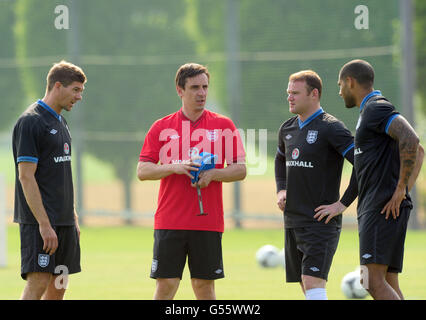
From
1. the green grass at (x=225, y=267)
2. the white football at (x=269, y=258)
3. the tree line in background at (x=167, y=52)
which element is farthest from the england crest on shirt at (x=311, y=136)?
the tree line in background at (x=167, y=52)

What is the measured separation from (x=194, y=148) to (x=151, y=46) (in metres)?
12.0

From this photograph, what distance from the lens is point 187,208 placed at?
6379 millimetres

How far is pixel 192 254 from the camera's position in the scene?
640 centimetres

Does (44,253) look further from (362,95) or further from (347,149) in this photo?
(362,95)

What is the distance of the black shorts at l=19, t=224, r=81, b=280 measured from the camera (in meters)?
6.11

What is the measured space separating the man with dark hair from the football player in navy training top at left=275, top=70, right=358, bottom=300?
49cm

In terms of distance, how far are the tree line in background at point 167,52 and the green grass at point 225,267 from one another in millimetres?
2631

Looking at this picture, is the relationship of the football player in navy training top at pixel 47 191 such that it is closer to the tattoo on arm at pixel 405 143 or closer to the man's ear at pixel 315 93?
the man's ear at pixel 315 93

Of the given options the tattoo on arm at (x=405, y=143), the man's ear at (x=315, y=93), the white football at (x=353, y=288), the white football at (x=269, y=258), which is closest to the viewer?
the tattoo on arm at (x=405, y=143)

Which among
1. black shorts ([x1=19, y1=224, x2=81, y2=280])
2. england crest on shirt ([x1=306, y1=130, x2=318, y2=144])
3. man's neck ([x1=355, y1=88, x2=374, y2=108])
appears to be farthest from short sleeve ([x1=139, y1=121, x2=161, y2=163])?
man's neck ([x1=355, y1=88, x2=374, y2=108])

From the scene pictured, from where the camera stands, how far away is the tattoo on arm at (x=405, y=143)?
596cm

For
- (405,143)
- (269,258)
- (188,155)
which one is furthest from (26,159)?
(269,258)
